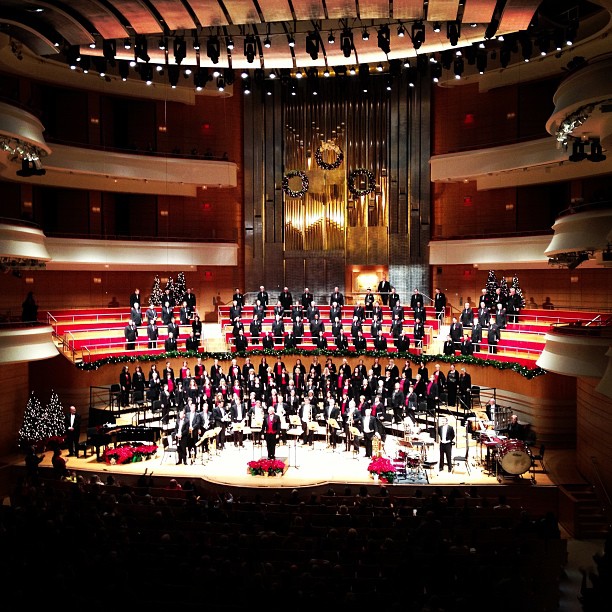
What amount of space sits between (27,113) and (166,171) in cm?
822

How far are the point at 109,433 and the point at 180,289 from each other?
27.4 ft

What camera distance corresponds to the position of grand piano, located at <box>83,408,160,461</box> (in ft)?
47.5

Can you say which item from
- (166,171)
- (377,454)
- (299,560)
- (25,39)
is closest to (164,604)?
(299,560)

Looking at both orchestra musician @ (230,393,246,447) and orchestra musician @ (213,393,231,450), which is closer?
orchestra musician @ (213,393,231,450)

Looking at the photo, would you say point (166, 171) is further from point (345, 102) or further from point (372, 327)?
point (372, 327)

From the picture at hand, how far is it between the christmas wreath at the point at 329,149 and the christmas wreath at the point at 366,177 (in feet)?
2.14

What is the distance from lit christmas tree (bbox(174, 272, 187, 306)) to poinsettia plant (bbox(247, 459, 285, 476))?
10.2 metres

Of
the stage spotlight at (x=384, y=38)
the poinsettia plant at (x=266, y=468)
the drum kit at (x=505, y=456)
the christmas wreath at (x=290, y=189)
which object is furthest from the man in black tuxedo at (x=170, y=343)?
the stage spotlight at (x=384, y=38)

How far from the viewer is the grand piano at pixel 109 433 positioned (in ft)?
47.5

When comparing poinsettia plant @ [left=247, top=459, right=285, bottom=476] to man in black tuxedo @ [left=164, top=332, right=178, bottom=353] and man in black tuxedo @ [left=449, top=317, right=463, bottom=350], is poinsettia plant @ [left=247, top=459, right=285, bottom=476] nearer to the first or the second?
man in black tuxedo @ [left=164, top=332, right=178, bottom=353]

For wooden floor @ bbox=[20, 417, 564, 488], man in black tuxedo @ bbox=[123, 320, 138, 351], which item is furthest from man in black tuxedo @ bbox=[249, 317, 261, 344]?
wooden floor @ bbox=[20, 417, 564, 488]

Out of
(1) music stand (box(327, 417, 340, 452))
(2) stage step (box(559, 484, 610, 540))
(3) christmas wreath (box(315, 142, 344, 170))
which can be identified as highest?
(3) christmas wreath (box(315, 142, 344, 170))

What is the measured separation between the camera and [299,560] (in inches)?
311

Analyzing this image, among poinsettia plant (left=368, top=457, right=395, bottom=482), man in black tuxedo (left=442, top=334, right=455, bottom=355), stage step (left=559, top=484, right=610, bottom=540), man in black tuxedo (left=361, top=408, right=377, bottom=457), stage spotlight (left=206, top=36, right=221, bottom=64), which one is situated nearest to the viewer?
stage step (left=559, top=484, right=610, bottom=540)
